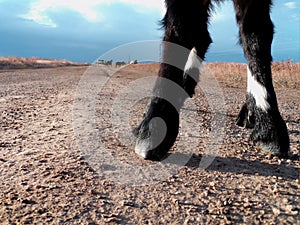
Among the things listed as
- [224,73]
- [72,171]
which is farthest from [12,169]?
[224,73]

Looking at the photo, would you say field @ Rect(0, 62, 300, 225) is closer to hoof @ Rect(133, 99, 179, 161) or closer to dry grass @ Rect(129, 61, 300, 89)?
hoof @ Rect(133, 99, 179, 161)

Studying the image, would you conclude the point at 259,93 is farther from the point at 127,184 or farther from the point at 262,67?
the point at 127,184

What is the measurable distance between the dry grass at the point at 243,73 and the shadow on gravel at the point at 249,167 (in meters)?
4.49

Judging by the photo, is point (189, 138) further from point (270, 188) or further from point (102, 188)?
point (102, 188)

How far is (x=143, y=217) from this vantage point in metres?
1.50

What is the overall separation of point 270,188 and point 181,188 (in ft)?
1.38

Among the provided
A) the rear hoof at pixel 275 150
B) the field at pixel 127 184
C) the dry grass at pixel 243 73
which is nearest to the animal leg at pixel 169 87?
the field at pixel 127 184

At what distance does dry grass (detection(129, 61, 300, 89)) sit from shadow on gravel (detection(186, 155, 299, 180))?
449 centimetres

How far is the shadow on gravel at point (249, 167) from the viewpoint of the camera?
1.99 m

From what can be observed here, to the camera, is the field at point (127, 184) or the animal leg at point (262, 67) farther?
the animal leg at point (262, 67)

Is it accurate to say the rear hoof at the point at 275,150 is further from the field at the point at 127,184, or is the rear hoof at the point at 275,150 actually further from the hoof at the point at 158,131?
the hoof at the point at 158,131

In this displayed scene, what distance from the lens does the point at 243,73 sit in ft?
26.8

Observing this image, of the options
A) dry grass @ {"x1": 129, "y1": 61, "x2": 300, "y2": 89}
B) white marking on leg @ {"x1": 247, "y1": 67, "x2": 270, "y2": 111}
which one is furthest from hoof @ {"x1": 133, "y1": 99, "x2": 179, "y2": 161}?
dry grass @ {"x1": 129, "y1": 61, "x2": 300, "y2": 89}

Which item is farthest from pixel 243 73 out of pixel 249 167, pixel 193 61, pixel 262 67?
pixel 249 167
